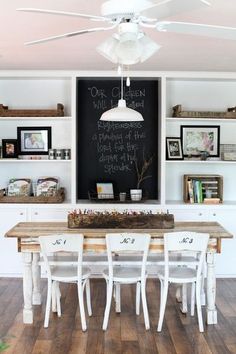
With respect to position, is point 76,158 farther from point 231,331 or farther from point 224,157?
point 231,331

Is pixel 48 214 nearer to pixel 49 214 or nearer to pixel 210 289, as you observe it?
pixel 49 214

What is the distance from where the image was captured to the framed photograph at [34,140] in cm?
575

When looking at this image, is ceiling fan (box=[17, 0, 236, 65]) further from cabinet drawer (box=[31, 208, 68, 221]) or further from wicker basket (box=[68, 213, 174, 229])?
cabinet drawer (box=[31, 208, 68, 221])

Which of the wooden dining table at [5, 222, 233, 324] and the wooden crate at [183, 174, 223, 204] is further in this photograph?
the wooden crate at [183, 174, 223, 204]

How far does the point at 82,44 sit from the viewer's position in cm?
404

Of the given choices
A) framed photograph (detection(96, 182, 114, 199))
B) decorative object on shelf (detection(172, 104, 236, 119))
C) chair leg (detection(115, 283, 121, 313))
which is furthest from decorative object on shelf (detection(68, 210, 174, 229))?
decorative object on shelf (detection(172, 104, 236, 119))

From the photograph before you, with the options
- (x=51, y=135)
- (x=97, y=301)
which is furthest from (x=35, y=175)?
(x=97, y=301)

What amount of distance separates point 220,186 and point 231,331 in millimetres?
2123

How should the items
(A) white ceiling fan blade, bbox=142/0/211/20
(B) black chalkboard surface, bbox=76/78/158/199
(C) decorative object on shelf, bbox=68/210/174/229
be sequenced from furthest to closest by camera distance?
1. (B) black chalkboard surface, bbox=76/78/158/199
2. (C) decorative object on shelf, bbox=68/210/174/229
3. (A) white ceiling fan blade, bbox=142/0/211/20

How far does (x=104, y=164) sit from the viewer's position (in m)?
5.78

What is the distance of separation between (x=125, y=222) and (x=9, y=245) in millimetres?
1854

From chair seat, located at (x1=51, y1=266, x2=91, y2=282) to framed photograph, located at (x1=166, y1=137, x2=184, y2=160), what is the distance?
2.06m

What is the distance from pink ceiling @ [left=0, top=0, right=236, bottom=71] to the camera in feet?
9.78

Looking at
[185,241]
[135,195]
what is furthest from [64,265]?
[135,195]
